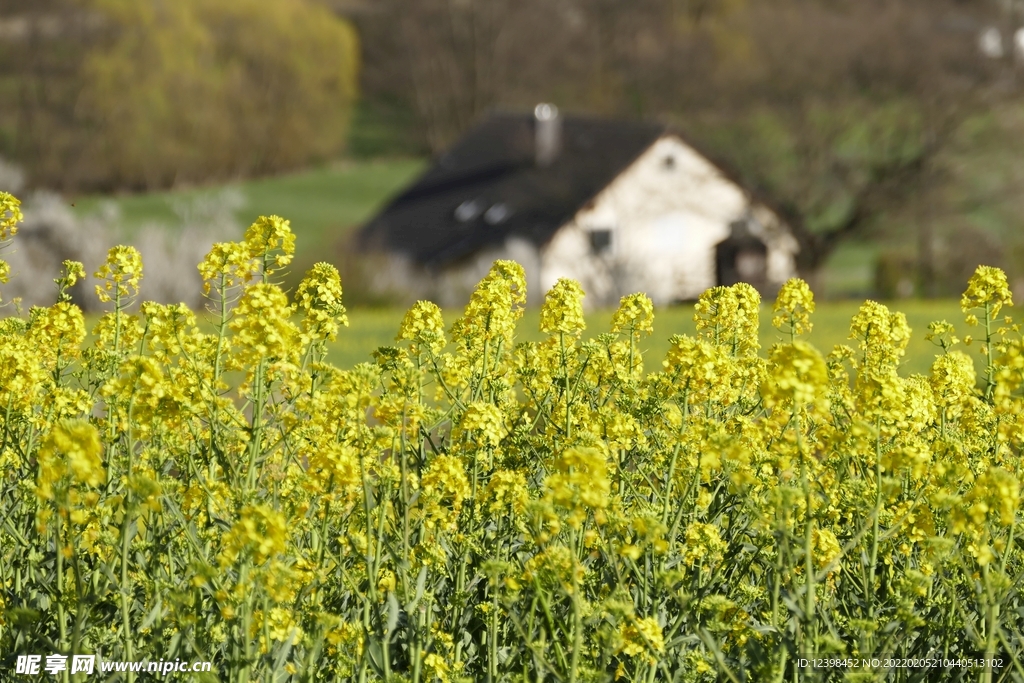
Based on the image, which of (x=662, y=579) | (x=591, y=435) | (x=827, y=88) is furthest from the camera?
(x=827, y=88)

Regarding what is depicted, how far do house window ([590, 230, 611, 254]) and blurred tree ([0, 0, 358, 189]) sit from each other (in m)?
34.2

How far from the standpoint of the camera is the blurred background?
4022cm

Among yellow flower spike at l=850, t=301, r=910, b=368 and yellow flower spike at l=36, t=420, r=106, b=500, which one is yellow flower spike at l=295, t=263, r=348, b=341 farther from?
yellow flower spike at l=850, t=301, r=910, b=368

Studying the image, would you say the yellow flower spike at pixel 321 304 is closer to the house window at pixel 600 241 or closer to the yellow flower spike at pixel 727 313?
the yellow flower spike at pixel 727 313

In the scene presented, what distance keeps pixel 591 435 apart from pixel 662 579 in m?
0.60

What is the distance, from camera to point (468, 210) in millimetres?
41781

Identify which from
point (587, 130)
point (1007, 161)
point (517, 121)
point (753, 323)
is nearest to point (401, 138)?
point (517, 121)

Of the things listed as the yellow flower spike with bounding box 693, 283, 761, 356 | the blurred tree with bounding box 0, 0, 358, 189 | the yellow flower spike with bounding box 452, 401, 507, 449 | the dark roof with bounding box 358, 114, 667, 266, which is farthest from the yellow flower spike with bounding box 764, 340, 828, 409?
the blurred tree with bounding box 0, 0, 358, 189

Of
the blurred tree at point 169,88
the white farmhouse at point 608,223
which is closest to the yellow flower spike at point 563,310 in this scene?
the white farmhouse at point 608,223

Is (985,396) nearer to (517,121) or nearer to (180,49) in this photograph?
(517,121)

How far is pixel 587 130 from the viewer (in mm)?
42938

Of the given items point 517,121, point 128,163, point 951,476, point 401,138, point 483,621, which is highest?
point 401,138

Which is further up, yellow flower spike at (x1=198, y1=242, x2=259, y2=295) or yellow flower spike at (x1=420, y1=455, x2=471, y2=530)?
yellow flower spike at (x1=198, y1=242, x2=259, y2=295)

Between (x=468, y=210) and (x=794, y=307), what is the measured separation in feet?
122
